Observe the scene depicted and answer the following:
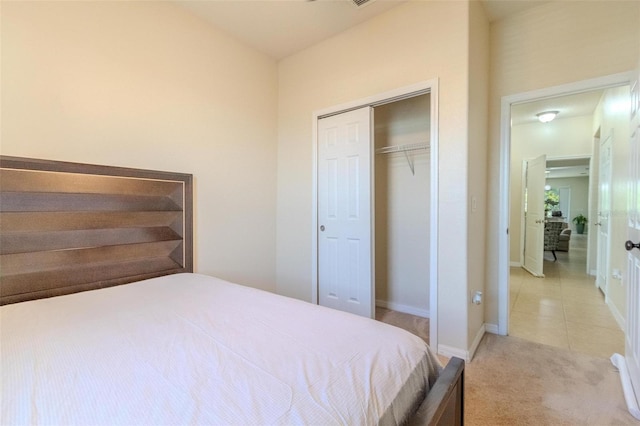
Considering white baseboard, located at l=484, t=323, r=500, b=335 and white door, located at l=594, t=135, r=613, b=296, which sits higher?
white door, located at l=594, t=135, r=613, b=296

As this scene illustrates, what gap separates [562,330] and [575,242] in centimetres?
890

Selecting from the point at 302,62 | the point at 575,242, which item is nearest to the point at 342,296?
the point at 302,62

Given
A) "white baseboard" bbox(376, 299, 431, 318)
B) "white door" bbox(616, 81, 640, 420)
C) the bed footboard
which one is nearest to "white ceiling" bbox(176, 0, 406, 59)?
"white door" bbox(616, 81, 640, 420)

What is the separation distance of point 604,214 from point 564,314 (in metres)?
1.58

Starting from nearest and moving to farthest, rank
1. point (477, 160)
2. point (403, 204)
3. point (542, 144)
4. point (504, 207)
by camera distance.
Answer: point (477, 160) → point (504, 207) → point (403, 204) → point (542, 144)

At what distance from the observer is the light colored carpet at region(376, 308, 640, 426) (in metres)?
1.54

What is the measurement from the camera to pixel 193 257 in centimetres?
235

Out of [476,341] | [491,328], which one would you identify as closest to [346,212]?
[476,341]

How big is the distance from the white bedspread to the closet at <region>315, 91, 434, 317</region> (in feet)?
4.86

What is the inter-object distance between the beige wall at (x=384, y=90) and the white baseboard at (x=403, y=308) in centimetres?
84

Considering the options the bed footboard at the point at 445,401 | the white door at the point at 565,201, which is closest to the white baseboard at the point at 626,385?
the bed footboard at the point at 445,401

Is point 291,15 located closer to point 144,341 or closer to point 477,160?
point 477,160

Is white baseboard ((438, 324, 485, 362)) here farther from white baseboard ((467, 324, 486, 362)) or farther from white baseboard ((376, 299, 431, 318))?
white baseboard ((376, 299, 431, 318))

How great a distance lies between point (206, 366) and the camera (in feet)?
2.77
